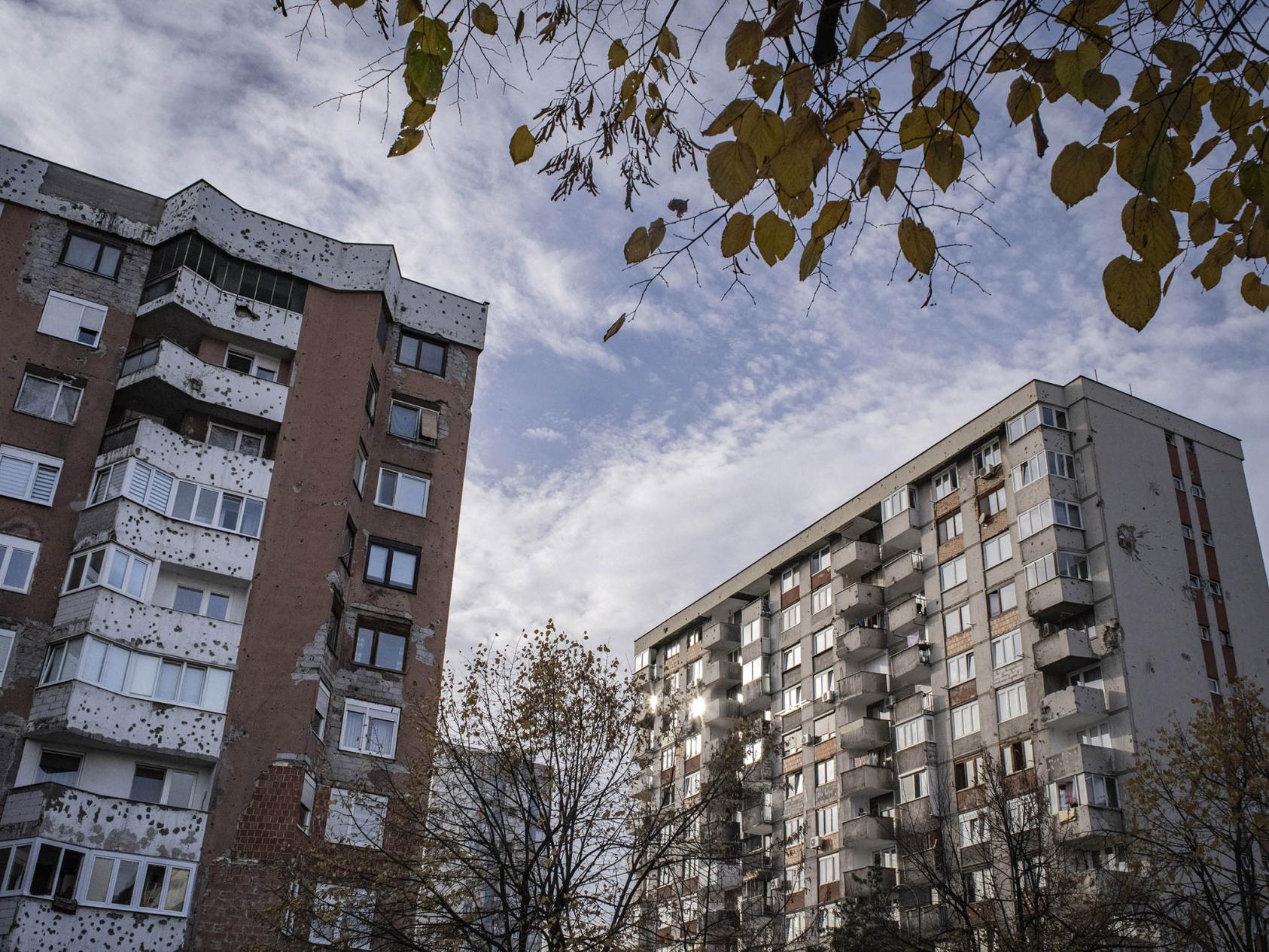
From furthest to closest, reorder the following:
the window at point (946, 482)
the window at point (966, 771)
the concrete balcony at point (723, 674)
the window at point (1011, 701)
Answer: the concrete balcony at point (723, 674), the window at point (946, 482), the window at point (966, 771), the window at point (1011, 701)

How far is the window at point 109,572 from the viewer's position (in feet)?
88.8

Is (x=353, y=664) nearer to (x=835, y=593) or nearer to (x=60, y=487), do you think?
(x=60, y=487)

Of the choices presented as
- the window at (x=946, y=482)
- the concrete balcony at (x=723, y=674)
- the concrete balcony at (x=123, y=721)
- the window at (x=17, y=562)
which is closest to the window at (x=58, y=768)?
the concrete balcony at (x=123, y=721)

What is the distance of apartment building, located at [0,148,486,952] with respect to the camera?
Result: 2522cm

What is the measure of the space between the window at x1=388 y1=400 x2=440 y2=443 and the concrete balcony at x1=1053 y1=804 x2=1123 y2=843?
846 inches

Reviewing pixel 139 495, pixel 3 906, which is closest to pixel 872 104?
pixel 3 906

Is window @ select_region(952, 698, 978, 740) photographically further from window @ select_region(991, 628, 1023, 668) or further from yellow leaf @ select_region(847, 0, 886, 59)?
yellow leaf @ select_region(847, 0, 886, 59)

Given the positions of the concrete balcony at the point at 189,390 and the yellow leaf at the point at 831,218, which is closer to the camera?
the yellow leaf at the point at 831,218

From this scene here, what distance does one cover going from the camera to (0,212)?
101 feet

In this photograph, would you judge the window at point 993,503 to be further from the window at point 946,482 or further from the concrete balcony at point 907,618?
the concrete balcony at point 907,618

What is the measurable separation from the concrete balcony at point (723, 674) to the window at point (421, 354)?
28056mm

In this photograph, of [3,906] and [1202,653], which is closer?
[3,906]

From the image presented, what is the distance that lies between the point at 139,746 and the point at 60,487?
6792 millimetres

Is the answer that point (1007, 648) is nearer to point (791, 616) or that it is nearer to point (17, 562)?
point (791, 616)
